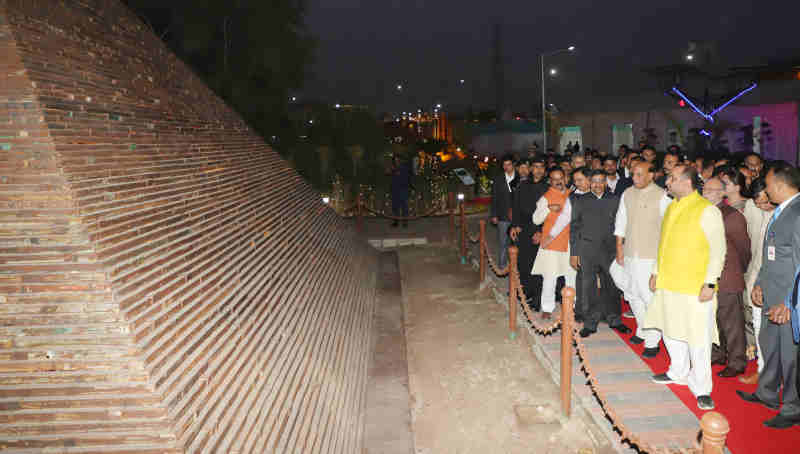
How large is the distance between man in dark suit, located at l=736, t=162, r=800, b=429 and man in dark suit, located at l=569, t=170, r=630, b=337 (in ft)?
5.32

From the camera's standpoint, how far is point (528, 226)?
660 centimetres

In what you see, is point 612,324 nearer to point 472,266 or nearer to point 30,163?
point 472,266

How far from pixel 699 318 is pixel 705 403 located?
697 mm

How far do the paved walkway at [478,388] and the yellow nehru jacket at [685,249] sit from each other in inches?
55.7

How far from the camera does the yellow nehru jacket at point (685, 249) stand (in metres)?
3.94

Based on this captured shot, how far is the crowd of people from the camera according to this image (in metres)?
3.78

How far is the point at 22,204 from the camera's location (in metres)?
2.59

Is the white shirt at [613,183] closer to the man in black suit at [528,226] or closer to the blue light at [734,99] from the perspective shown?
the man in black suit at [528,226]

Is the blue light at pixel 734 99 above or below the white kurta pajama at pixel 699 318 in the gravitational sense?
above

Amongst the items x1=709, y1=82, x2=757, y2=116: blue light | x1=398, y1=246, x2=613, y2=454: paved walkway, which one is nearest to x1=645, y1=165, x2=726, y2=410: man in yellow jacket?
x1=398, y1=246, x2=613, y2=454: paved walkway

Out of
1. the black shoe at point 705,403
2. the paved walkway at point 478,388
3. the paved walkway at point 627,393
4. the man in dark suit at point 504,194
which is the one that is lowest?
the paved walkway at point 478,388

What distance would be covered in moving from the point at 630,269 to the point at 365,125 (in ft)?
83.7

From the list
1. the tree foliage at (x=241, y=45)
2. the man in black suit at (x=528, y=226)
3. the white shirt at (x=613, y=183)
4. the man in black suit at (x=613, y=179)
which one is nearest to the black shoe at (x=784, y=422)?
the man in black suit at (x=528, y=226)

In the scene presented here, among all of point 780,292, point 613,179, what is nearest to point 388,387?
point 780,292
